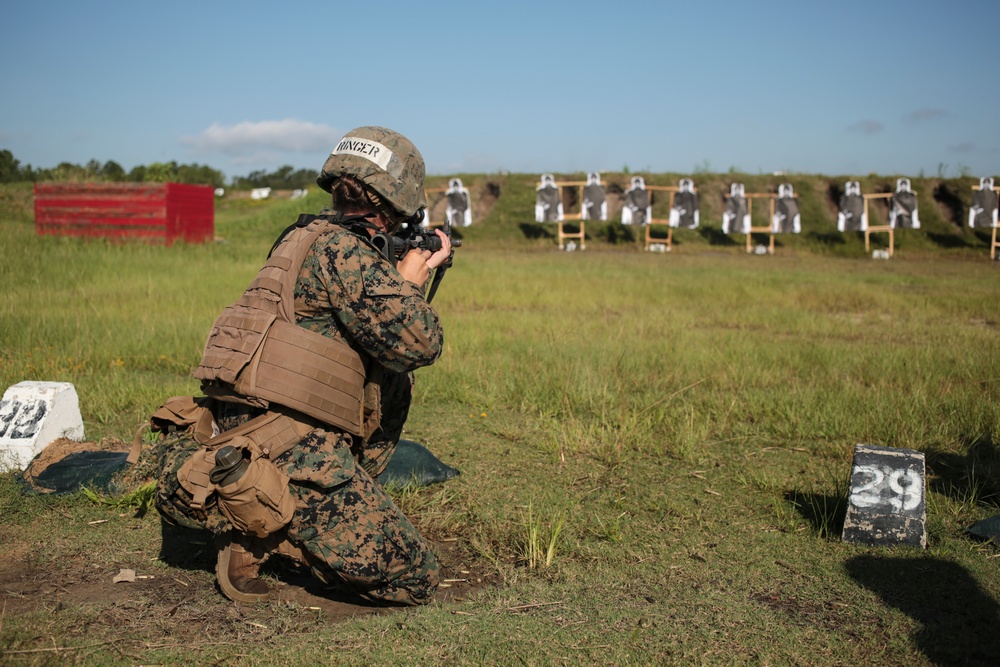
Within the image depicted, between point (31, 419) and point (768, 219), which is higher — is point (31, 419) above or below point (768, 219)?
below

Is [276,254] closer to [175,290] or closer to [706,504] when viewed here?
[706,504]

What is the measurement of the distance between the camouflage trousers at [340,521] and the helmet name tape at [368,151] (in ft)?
3.46

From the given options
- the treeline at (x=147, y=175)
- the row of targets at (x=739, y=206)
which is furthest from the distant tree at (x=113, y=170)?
the row of targets at (x=739, y=206)

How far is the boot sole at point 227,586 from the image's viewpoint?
3.22 meters

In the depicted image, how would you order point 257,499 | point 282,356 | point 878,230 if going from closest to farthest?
point 257,499, point 282,356, point 878,230

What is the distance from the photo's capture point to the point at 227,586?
127 inches

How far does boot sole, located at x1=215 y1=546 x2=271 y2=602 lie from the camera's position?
3.22 metres

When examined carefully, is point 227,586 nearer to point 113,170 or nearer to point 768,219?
point 768,219

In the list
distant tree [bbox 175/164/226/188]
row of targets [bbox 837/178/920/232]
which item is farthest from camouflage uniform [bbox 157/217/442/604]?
distant tree [bbox 175/164/226/188]

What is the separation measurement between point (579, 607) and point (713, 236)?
871 inches

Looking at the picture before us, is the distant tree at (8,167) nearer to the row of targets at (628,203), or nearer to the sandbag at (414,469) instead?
the row of targets at (628,203)

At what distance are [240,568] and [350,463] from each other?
1.90 feet

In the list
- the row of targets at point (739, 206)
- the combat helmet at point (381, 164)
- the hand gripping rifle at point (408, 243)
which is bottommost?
the hand gripping rifle at point (408, 243)

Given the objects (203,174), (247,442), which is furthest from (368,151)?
(203,174)
